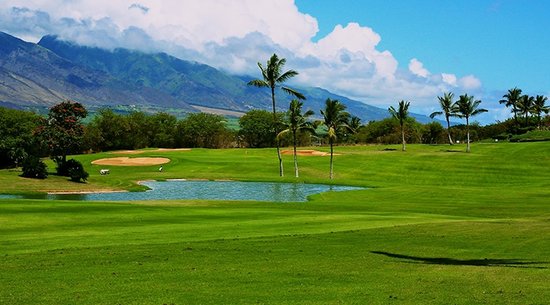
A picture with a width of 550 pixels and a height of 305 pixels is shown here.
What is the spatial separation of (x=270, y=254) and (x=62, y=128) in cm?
5859

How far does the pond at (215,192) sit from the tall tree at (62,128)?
11.8m

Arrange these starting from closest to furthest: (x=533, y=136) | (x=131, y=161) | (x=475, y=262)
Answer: (x=475, y=262)
(x=131, y=161)
(x=533, y=136)

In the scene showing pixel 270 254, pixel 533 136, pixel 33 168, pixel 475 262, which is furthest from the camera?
pixel 533 136

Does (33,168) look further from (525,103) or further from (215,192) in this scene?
(525,103)

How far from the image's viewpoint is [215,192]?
59.7 metres

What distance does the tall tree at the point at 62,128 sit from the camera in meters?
71.9

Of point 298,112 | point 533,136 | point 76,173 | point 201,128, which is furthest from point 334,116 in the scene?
point 201,128

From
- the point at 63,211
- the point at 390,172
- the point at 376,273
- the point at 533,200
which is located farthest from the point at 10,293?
the point at 390,172

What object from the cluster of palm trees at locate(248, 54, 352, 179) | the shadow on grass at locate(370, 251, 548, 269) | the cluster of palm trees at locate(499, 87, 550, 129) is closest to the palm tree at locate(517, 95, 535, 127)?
the cluster of palm trees at locate(499, 87, 550, 129)

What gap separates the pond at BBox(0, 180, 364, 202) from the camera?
54.1m

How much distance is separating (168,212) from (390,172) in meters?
56.2

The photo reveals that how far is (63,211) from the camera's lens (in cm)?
3309

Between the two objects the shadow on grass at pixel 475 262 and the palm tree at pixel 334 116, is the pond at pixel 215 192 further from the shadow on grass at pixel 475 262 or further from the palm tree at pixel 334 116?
the shadow on grass at pixel 475 262

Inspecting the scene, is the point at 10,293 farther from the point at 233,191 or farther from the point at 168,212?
the point at 233,191
